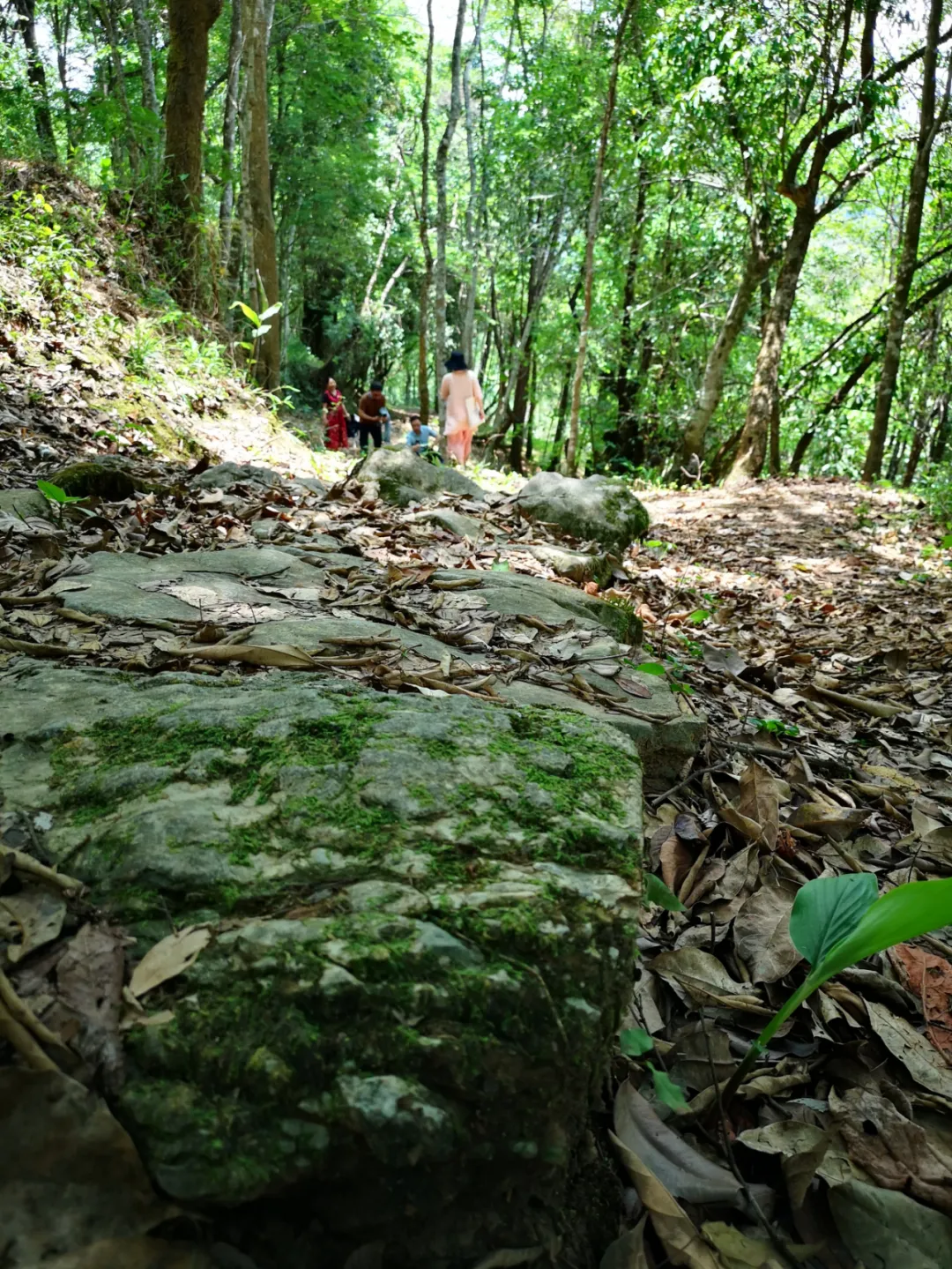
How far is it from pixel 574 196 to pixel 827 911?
19.7 m

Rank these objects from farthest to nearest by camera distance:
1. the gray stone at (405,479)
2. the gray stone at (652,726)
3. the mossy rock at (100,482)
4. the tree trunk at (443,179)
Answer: the tree trunk at (443,179) → the gray stone at (405,479) → the mossy rock at (100,482) → the gray stone at (652,726)

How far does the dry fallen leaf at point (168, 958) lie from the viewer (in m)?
0.96

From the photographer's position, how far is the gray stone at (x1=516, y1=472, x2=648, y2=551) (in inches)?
244

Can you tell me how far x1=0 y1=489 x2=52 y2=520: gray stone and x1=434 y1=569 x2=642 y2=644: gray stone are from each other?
1.73 meters

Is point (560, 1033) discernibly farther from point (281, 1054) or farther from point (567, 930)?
point (281, 1054)

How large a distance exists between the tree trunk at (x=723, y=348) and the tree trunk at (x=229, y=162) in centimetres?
730

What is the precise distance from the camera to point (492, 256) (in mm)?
22297

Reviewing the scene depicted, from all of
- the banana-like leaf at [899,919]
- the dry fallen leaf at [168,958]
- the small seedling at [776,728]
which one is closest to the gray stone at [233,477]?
the small seedling at [776,728]

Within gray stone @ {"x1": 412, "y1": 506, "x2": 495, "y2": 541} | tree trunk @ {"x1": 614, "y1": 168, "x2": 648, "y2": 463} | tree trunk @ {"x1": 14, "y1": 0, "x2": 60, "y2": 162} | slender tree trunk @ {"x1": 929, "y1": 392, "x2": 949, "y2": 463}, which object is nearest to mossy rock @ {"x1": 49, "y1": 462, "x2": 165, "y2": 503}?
gray stone @ {"x1": 412, "y1": 506, "x2": 495, "y2": 541}

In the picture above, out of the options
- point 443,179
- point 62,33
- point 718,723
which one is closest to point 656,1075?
point 718,723

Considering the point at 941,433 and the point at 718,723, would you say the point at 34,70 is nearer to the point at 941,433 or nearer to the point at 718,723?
the point at 718,723

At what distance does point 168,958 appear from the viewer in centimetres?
100

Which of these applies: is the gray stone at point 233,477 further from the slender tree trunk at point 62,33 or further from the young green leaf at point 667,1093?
the slender tree trunk at point 62,33

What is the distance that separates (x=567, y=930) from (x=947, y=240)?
16658 millimetres
